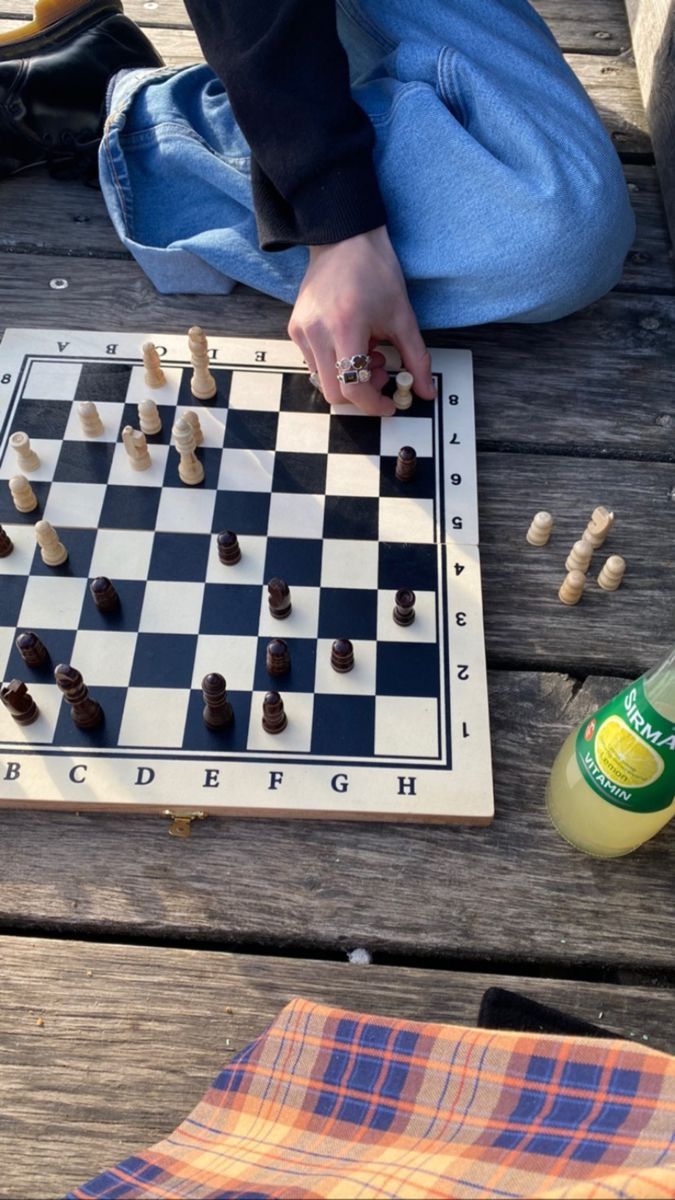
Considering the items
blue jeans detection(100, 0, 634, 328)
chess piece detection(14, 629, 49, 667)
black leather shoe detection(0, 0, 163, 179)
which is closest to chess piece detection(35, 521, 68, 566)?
chess piece detection(14, 629, 49, 667)

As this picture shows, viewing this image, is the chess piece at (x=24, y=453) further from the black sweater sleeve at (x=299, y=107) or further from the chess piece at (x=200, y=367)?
the black sweater sleeve at (x=299, y=107)

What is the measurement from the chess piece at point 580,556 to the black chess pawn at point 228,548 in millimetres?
439

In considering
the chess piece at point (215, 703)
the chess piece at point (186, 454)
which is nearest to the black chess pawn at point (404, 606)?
the chess piece at point (215, 703)

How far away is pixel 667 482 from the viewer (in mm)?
1306

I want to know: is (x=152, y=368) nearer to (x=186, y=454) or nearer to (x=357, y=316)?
(x=186, y=454)

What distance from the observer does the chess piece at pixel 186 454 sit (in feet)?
3.97

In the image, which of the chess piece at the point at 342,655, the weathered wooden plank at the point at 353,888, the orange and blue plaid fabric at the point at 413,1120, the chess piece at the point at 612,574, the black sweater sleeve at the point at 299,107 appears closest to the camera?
the orange and blue plaid fabric at the point at 413,1120

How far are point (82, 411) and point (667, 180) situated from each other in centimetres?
116

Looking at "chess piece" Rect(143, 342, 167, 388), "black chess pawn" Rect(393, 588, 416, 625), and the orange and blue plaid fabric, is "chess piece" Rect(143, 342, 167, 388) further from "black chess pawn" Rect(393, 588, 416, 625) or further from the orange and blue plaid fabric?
the orange and blue plaid fabric

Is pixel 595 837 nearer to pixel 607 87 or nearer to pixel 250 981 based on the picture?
pixel 250 981

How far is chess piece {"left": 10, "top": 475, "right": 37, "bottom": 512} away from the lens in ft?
3.89

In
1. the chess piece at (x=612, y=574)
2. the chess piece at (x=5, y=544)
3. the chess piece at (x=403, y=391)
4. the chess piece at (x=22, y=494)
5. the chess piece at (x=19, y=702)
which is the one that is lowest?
the chess piece at (x=19, y=702)

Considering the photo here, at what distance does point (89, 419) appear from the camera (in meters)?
1.27

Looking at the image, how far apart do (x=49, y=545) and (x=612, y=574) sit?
28.9 inches
